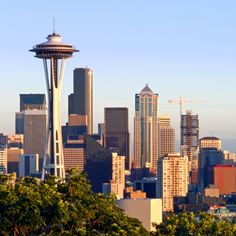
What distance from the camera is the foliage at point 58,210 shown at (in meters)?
56.4

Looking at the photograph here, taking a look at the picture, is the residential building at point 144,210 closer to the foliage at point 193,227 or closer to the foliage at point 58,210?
the foliage at point 193,227

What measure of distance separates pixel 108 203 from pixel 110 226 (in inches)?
116

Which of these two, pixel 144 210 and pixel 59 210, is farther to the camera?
pixel 144 210

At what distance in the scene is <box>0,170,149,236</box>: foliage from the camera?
5638cm

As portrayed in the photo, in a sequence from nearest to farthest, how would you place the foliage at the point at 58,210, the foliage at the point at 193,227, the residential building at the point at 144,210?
the foliage at the point at 58,210 < the foliage at the point at 193,227 < the residential building at the point at 144,210

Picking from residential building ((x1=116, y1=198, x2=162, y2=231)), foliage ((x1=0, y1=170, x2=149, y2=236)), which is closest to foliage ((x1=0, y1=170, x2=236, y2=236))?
foliage ((x1=0, y1=170, x2=149, y2=236))

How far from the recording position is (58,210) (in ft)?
187

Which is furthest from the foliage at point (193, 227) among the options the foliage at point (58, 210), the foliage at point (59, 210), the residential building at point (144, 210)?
the residential building at point (144, 210)

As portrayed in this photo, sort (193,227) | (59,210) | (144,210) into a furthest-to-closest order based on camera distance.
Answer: (144,210), (193,227), (59,210)

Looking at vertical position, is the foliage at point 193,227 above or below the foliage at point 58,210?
below

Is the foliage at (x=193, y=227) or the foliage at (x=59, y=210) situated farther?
the foliage at (x=193, y=227)

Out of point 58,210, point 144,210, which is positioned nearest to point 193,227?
point 58,210

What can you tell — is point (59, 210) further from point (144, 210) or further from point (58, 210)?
point (144, 210)

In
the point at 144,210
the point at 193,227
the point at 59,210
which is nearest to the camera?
the point at 59,210
